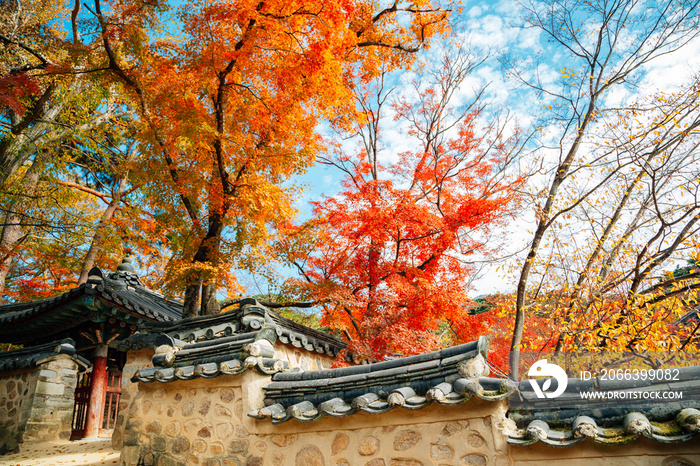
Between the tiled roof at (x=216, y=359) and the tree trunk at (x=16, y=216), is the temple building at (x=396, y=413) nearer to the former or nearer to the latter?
the tiled roof at (x=216, y=359)

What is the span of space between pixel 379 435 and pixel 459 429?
0.70 m

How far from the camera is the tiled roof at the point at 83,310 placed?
8500 millimetres

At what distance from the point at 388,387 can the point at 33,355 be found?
8385mm

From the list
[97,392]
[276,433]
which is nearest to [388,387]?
[276,433]

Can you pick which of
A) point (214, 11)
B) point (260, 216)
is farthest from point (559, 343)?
point (214, 11)

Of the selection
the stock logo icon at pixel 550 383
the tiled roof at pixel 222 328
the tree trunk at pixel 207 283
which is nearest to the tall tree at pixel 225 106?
the tree trunk at pixel 207 283

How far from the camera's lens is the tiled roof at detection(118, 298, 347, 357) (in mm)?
7000

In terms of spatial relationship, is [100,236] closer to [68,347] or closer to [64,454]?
[68,347]

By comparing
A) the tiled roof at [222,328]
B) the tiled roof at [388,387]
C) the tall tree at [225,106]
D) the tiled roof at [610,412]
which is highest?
the tall tree at [225,106]

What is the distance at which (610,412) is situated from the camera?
2697 mm

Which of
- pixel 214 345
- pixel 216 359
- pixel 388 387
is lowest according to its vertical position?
pixel 388 387

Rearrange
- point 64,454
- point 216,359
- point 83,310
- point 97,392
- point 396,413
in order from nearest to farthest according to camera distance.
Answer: point 396,413 → point 216,359 → point 64,454 → point 83,310 → point 97,392

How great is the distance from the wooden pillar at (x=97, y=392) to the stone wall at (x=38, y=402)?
0.90m

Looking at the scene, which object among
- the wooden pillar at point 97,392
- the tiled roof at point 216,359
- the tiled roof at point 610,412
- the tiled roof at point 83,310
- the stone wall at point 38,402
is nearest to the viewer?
the tiled roof at point 610,412
